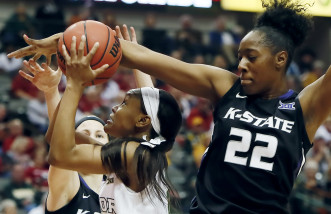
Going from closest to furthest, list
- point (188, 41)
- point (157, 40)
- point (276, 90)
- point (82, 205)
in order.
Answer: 1. point (276, 90)
2. point (82, 205)
3. point (157, 40)
4. point (188, 41)

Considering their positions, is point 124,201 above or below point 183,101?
Result: above

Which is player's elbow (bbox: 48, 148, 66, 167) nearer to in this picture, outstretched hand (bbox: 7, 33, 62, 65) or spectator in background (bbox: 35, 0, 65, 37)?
outstretched hand (bbox: 7, 33, 62, 65)

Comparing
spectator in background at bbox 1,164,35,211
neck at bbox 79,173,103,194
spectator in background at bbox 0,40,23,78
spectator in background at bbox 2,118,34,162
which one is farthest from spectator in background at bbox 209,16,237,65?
neck at bbox 79,173,103,194

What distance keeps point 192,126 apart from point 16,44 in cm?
371

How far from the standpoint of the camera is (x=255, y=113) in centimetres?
318

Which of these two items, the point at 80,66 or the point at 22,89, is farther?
the point at 22,89

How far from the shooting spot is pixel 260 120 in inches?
124

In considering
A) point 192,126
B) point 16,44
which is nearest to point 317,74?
point 192,126

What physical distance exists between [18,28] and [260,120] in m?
8.96

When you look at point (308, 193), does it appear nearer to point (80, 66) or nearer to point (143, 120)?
point (143, 120)

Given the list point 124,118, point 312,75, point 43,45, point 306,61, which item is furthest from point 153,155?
point 306,61

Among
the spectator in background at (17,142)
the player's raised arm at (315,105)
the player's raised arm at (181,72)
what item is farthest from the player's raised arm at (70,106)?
the spectator in background at (17,142)

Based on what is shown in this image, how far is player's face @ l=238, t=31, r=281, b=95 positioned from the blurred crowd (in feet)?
16.1

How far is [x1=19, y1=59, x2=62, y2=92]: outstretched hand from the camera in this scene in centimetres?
364
